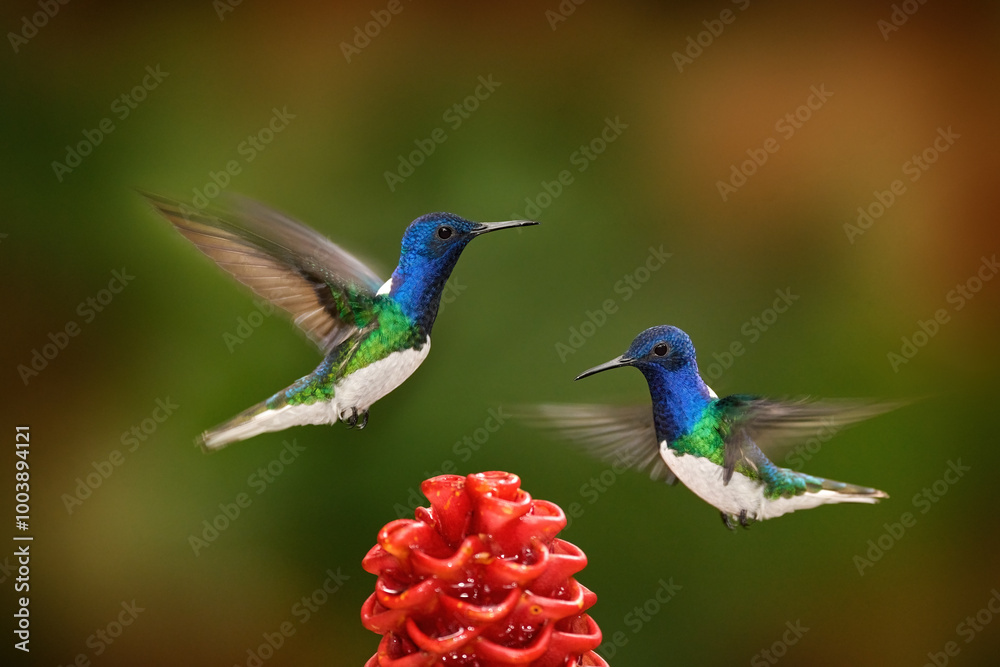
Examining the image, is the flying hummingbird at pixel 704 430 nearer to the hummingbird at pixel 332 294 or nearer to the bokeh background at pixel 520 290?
the hummingbird at pixel 332 294

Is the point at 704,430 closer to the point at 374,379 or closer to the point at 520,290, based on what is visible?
the point at 374,379

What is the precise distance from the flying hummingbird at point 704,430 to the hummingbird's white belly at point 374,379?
193 millimetres

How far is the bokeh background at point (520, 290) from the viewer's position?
236 centimetres

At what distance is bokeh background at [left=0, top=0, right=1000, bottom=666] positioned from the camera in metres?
2.36

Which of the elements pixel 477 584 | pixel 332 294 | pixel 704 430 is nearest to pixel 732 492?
pixel 704 430

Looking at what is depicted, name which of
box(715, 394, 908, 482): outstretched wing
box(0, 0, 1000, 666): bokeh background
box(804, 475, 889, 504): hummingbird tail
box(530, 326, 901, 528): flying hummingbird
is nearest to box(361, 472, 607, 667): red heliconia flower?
box(530, 326, 901, 528): flying hummingbird

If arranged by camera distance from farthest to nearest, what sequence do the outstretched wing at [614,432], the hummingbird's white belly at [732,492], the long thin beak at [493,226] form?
1. the outstretched wing at [614,432]
2. the hummingbird's white belly at [732,492]
3. the long thin beak at [493,226]

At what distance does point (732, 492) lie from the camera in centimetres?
119

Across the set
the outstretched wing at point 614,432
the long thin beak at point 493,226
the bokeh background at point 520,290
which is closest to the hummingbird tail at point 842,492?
the outstretched wing at point 614,432

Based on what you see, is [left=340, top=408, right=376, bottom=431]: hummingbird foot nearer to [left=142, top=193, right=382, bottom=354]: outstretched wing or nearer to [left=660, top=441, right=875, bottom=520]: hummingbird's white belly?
[left=142, top=193, right=382, bottom=354]: outstretched wing

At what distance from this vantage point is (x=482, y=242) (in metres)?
2.33

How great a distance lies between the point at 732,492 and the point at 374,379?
1.48ft

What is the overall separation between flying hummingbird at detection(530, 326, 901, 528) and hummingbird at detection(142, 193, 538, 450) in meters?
0.20

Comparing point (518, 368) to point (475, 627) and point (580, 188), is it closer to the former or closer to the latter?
point (580, 188)
